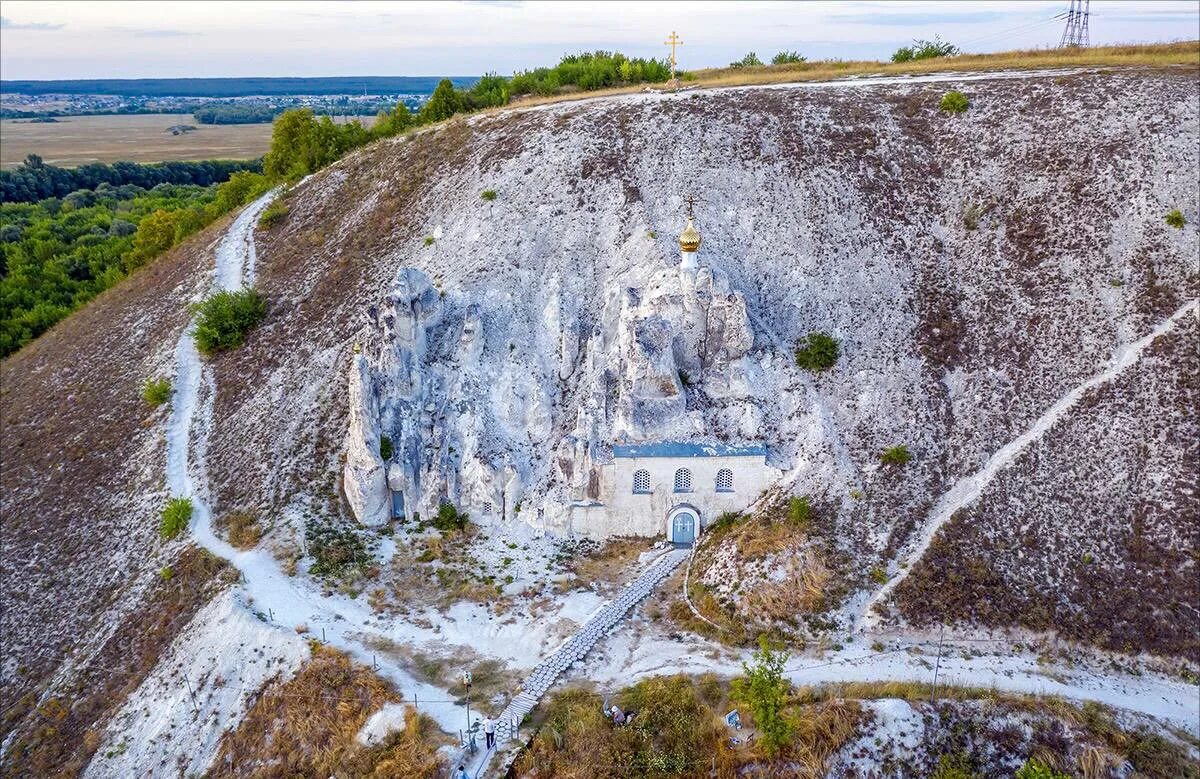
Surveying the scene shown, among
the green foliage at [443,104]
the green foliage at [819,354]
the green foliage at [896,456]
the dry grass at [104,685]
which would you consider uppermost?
the green foliage at [443,104]


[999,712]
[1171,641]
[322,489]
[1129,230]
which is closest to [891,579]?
[999,712]

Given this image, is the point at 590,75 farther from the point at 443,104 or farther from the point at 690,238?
the point at 690,238

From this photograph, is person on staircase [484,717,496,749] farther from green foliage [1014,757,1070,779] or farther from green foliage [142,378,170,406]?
green foliage [142,378,170,406]

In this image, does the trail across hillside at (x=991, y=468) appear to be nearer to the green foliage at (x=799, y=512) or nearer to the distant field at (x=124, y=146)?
the green foliage at (x=799, y=512)

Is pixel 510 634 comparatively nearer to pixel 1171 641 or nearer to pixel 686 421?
pixel 686 421

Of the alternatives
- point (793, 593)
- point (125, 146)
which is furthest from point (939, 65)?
point (125, 146)

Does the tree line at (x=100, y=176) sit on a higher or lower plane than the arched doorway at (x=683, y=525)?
higher

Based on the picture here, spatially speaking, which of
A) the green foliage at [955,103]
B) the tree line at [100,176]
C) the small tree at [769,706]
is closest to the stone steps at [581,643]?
the small tree at [769,706]
